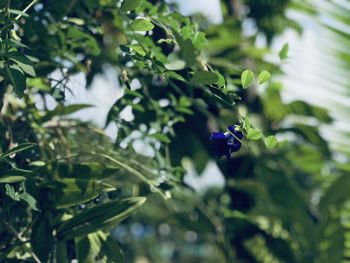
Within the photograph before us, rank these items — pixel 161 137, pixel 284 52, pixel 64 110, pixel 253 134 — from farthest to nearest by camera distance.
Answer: pixel 64 110
pixel 161 137
pixel 284 52
pixel 253 134

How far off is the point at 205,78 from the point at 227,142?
0.28ft

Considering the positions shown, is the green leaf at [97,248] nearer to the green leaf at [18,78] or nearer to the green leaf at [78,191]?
the green leaf at [78,191]

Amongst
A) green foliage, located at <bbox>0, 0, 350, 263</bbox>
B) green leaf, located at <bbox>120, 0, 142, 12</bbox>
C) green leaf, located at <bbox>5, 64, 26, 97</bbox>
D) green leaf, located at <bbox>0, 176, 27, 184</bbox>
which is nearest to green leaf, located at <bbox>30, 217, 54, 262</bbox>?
green foliage, located at <bbox>0, 0, 350, 263</bbox>

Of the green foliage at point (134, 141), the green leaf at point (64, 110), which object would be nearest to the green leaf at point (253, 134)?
the green foliage at point (134, 141)

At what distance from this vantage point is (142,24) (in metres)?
0.77

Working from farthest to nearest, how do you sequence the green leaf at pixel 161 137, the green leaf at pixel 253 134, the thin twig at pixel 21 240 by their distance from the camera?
the green leaf at pixel 161 137
the thin twig at pixel 21 240
the green leaf at pixel 253 134

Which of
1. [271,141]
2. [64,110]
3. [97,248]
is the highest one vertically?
[271,141]

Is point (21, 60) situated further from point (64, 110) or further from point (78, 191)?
point (64, 110)

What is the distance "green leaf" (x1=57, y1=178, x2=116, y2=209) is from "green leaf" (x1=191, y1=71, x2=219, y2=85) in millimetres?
204

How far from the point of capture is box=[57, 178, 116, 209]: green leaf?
2.88ft

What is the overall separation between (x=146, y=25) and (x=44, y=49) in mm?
309

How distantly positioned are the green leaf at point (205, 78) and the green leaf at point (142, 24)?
0.08 metres

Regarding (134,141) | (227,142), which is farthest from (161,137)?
(227,142)

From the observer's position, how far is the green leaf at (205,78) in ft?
2.47
